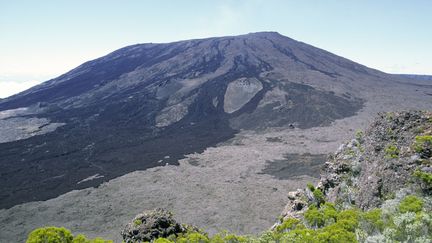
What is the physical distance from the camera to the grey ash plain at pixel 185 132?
26562 millimetres

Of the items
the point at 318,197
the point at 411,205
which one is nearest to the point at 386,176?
the point at 411,205

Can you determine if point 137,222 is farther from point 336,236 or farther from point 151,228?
point 336,236

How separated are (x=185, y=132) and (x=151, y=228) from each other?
39.1 metres

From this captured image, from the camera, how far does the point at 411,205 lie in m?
10.4

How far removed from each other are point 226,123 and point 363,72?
54.2 m

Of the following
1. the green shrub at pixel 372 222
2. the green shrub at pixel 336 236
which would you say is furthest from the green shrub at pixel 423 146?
the green shrub at pixel 336 236

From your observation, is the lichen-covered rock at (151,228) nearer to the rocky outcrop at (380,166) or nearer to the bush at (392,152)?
the rocky outcrop at (380,166)

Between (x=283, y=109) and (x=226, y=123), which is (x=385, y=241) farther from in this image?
(x=283, y=109)

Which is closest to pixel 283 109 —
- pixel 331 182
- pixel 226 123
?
pixel 226 123

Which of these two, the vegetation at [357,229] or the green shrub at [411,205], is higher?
the green shrub at [411,205]

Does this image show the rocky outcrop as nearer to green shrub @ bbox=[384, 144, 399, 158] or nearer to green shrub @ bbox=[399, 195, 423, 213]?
green shrub @ bbox=[384, 144, 399, 158]

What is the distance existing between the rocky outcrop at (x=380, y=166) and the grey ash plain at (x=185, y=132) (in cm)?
617

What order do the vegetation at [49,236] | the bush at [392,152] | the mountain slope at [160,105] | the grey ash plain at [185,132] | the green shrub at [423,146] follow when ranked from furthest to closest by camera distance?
the mountain slope at [160,105]
the grey ash plain at [185,132]
the bush at [392,152]
the green shrub at [423,146]
the vegetation at [49,236]

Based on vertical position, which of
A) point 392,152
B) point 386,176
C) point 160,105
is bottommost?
point 386,176
